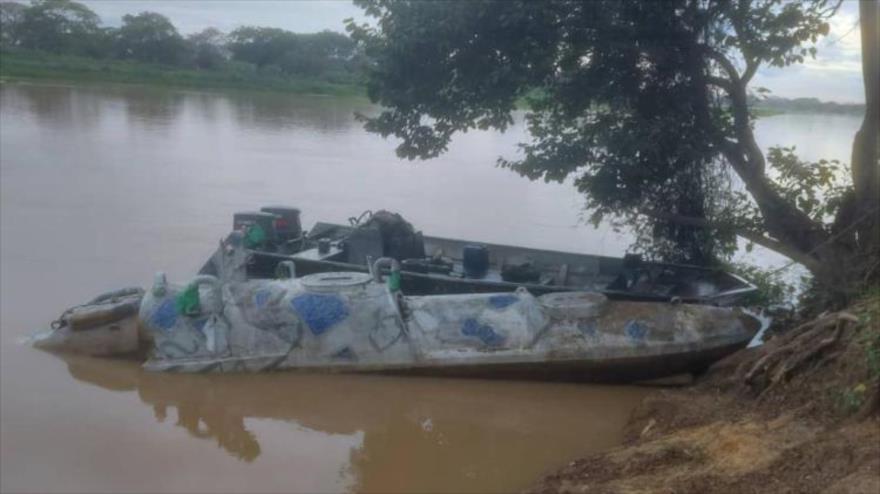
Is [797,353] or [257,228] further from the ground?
[797,353]

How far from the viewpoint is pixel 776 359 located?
7.81 meters

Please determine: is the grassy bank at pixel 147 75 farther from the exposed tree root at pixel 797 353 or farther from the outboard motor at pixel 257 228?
the exposed tree root at pixel 797 353

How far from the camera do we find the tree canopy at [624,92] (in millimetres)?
9977

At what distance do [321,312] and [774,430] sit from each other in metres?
4.55

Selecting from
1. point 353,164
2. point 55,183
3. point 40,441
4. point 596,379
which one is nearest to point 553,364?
point 596,379

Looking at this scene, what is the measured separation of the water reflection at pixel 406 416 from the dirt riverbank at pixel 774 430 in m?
0.79

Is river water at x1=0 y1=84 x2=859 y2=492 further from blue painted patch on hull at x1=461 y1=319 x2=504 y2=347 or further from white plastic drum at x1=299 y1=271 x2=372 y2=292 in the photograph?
white plastic drum at x1=299 y1=271 x2=372 y2=292

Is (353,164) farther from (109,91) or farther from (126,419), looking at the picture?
(109,91)

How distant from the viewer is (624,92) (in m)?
10.7

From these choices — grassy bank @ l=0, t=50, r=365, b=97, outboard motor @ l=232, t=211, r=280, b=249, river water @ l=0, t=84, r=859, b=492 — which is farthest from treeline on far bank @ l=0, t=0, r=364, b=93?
outboard motor @ l=232, t=211, r=280, b=249

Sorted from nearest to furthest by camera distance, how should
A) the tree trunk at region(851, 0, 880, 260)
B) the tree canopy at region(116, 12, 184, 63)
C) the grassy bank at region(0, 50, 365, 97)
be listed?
the tree trunk at region(851, 0, 880, 260), the grassy bank at region(0, 50, 365, 97), the tree canopy at region(116, 12, 184, 63)

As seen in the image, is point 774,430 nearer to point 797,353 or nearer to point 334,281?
point 797,353

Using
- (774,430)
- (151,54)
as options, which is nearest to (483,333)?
(774,430)

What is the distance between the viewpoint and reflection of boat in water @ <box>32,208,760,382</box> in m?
9.49
